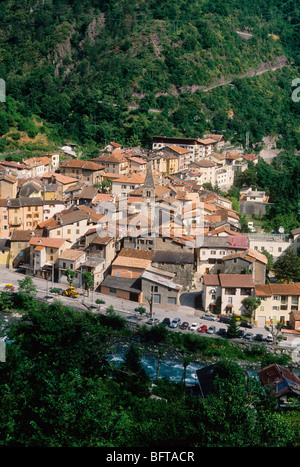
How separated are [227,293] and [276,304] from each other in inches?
56.8

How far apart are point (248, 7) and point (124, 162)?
31.3 m

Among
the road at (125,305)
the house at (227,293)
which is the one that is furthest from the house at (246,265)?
the road at (125,305)

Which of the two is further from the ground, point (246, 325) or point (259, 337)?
point (246, 325)

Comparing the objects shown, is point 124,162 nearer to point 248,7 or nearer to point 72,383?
point 72,383

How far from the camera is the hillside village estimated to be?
1680 centimetres

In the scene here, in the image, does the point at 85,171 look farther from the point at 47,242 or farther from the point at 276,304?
the point at 276,304

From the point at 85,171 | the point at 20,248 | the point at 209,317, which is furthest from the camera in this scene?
the point at 85,171

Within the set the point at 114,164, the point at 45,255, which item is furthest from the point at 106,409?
the point at 114,164

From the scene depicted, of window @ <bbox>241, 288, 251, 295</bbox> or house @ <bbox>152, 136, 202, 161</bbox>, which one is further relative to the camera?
house @ <bbox>152, 136, 202, 161</bbox>

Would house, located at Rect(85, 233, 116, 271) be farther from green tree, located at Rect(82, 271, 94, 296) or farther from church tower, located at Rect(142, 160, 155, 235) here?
church tower, located at Rect(142, 160, 155, 235)

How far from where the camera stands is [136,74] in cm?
3638

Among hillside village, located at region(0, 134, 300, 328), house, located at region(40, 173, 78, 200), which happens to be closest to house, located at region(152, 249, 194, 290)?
hillside village, located at region(0, 134, 300, 328)

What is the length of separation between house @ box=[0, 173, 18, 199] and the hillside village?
0.04m

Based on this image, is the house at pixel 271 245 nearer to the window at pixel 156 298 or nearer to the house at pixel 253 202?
the window at pixel 156 298
